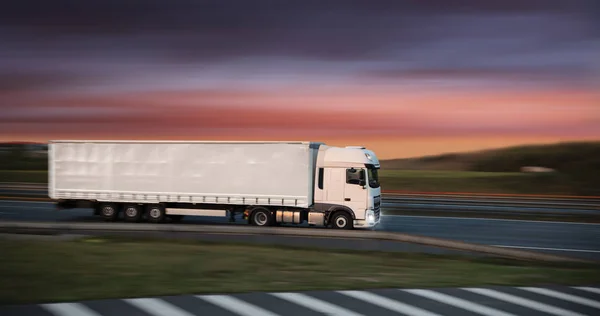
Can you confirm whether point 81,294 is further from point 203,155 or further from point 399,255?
point 203,155

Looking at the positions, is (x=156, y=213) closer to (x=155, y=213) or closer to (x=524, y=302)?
(x=155, y=213)

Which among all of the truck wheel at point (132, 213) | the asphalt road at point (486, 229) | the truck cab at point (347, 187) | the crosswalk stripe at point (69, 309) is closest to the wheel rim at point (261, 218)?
the truck cab at point (347, 187)

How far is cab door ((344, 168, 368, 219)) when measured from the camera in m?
21.7

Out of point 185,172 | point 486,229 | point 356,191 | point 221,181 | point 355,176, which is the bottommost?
point 486,229

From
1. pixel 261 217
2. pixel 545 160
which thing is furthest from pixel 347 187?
pixel 545 160

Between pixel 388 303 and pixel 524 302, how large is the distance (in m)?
2.08

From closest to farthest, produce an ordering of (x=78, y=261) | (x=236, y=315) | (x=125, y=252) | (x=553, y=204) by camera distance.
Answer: (x=236, y=315)
(x=78, y=261)
(x=125, y=252)
(x=553, y=204)

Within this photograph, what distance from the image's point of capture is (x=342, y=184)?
22016 mm

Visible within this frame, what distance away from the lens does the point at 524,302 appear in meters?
9.30

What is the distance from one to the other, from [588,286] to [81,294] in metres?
8.29

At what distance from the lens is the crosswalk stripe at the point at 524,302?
876 cm

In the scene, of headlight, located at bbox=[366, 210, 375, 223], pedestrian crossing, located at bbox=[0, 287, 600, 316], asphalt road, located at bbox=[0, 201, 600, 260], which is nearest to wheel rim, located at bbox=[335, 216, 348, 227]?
headlight, located at bbox=[366, 210, 375, 223]

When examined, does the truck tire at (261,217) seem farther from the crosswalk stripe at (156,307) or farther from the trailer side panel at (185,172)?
the crosswalk stripe at (156,307)

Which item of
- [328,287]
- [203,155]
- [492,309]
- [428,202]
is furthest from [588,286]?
[428,202]
